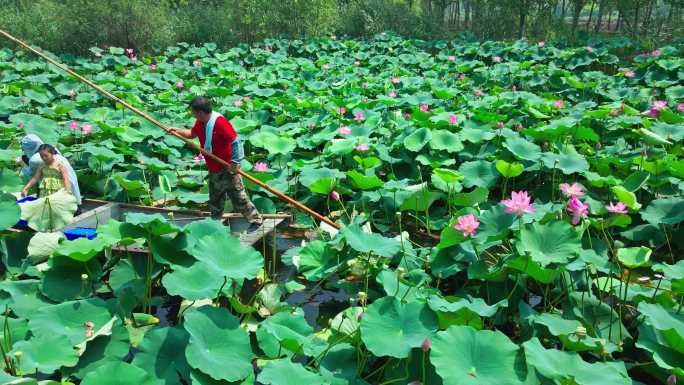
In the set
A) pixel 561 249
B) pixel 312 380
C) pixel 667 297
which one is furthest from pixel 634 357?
pixel 312 380

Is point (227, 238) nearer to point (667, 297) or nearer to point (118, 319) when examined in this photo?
point (118, 319)

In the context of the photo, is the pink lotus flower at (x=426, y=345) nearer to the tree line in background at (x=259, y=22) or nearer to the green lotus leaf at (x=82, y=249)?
the green lotus leaf at (x=82, y=249)

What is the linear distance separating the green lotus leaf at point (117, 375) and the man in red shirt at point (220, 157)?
5.89ft

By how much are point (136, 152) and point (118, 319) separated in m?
3.11

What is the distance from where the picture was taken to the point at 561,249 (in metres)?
2.68

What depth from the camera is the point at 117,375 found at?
2.06 meters

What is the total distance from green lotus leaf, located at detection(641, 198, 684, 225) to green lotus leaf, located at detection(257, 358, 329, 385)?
8.31 ft

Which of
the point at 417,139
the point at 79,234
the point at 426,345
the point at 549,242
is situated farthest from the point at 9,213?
the point at 417,139

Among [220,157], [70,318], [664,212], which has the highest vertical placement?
[220,157]

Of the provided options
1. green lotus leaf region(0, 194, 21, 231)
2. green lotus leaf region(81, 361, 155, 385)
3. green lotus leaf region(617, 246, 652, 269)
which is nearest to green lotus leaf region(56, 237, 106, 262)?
green lotus leaf region(0, 194, 21, 231)

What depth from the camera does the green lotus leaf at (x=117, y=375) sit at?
6.66 feet

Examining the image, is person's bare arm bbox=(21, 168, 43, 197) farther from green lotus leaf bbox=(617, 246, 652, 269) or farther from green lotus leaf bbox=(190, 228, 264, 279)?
green lotus leaf bbox=(617, 246, 652, 269)

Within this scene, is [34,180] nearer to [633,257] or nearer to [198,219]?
[198,219]

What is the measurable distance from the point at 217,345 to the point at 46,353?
669 mm
